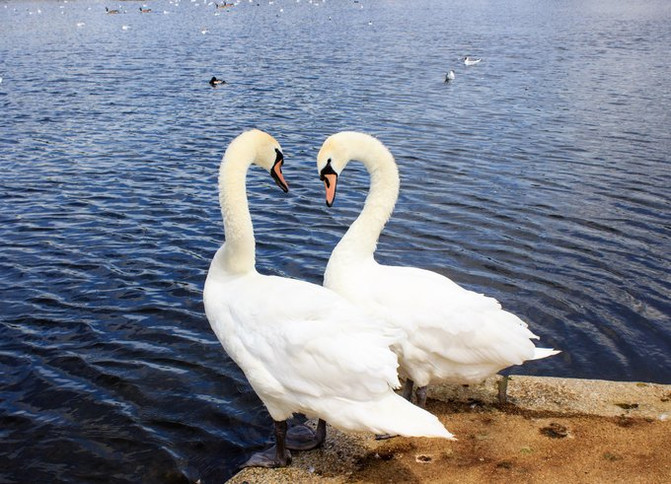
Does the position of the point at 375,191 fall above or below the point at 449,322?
above

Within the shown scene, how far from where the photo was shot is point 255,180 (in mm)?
13641

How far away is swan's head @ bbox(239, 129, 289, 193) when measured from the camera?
222 inches

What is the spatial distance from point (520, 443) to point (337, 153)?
2.75 meters

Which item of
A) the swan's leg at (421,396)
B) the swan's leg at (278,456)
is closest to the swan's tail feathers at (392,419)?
the swan's leg at (278,456)

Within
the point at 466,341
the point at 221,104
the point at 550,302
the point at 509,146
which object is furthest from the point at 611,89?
the point at 466,341

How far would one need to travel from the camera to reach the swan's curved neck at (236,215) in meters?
5.40

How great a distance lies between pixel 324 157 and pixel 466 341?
1947 millimetres

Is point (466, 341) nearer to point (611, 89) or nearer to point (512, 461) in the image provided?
point (512, 461)

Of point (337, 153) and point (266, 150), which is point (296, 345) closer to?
point (266, 150)

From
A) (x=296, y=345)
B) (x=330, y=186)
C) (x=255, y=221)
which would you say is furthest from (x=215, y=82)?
(x=296, y=345)

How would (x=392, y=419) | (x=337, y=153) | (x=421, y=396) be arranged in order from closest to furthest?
(x=392, y=419)
(x=421, y=396)
(x=337, y=153)

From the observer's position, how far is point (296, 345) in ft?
15.4

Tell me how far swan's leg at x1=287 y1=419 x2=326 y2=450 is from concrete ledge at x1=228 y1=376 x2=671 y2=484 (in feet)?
0.20

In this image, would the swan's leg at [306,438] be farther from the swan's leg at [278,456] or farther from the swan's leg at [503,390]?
the swan's leg at [503,390]
